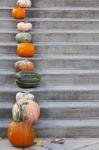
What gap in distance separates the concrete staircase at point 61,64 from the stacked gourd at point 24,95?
145 millimetres

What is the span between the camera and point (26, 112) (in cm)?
479

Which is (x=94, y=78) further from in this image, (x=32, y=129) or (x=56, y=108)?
(x=32, y=129)

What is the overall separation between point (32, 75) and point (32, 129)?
1039 mm

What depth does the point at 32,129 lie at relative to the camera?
462 centimetres

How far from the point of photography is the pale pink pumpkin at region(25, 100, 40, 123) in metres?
4.81

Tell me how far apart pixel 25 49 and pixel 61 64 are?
640 millimetres

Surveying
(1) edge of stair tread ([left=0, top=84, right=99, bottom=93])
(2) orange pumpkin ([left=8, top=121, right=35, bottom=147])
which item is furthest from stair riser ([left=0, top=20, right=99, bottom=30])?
(2) orange pumpkin ([left=8, top=121, right=35, bottom=147])

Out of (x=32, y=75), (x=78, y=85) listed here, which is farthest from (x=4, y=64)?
(x=78, y=85)

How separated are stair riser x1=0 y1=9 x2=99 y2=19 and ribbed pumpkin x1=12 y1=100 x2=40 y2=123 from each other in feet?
8.37

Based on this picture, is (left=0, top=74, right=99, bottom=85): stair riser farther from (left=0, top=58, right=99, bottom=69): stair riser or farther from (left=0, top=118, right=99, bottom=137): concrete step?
(left=0, top=118, right=99, bottom=137): concrete step

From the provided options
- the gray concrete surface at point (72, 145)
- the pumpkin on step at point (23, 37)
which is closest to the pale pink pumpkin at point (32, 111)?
the gray concrete surface at point (72, 145)

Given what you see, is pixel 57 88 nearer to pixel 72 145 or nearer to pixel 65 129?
pixel 65 129

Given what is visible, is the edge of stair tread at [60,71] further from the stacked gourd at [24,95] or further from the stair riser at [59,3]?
the stair riser at [59,3]

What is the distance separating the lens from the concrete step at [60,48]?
6.19 metres
